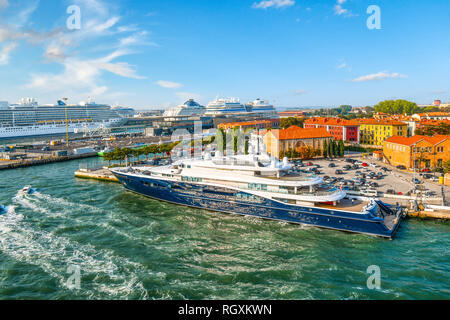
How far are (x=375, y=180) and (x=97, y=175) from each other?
1193 inches

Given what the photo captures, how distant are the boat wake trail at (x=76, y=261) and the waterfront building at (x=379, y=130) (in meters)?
49.9

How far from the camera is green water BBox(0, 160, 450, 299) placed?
1319 centimetres

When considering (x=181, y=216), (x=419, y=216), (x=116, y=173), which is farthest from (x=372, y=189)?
(x=116, y=173)

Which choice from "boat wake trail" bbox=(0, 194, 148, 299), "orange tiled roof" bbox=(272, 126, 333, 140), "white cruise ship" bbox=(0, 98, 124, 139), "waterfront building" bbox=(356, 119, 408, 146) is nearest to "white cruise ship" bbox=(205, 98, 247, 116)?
"white cruise ship" bbox=(0, 98, 124, 139)

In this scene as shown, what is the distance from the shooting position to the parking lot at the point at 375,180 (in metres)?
25.6

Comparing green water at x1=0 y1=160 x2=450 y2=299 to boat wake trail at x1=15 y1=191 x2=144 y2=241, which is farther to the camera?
boat wake trail at x1=15 y1=191 x2=144 y2=241

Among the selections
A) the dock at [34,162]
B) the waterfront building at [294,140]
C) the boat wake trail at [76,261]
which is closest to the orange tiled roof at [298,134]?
the waterfront building at [294,140]

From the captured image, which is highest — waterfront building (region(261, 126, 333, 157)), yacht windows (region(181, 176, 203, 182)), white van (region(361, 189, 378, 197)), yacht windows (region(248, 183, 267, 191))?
waterfront building (region(261, 126, 333, 157))

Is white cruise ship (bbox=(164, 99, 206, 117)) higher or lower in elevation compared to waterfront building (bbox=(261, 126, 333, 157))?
higher

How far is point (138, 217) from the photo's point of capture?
22281 millimetres

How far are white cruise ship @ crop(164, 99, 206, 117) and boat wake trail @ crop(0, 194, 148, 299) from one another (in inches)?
4291
